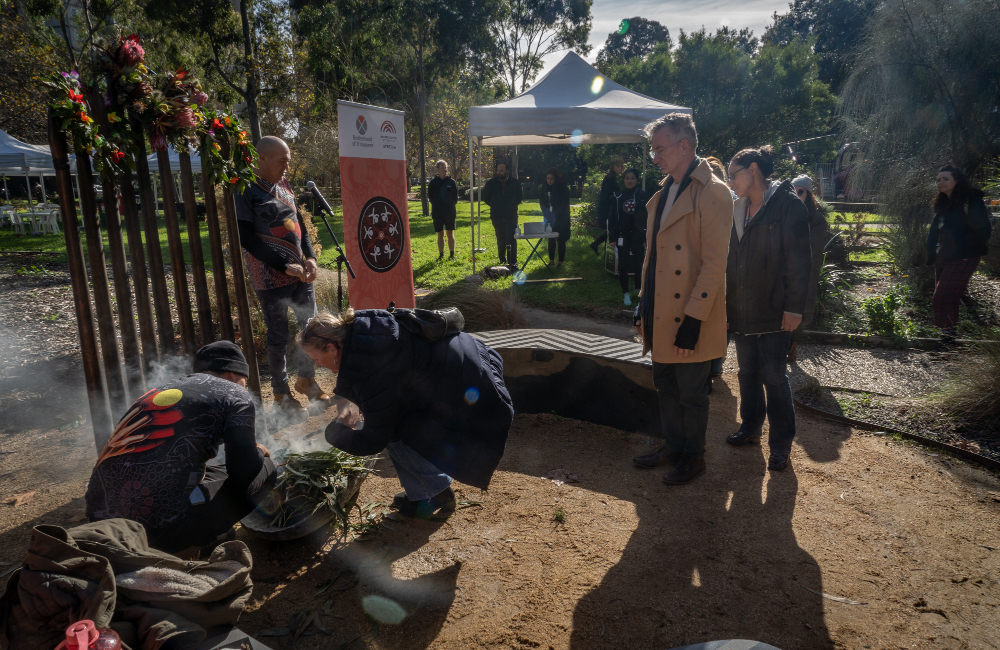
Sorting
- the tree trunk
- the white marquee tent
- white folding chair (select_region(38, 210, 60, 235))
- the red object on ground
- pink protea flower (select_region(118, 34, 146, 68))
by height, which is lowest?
the red object on ground

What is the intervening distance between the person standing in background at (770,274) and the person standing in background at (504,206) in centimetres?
736

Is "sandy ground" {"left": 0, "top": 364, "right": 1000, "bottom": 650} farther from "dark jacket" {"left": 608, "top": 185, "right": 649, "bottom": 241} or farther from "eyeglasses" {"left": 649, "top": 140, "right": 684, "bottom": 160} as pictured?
"dark jacket" {"left": 608, "top": 185, "right": 649, "bottom": 241}

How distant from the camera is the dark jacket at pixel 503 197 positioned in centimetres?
1126

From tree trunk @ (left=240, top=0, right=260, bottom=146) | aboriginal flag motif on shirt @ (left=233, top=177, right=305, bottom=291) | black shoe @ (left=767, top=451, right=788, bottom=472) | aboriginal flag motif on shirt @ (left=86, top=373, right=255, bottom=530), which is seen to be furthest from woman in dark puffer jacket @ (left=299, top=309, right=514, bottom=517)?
tree trunk @ (left=240, top=0, right=260, bottom=146)

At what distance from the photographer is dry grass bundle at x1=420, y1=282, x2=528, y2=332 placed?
7.00 metres

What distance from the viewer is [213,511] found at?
2578mm

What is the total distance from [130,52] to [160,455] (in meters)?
2.48

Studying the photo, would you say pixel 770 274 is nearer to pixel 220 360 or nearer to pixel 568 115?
pixel 220 360

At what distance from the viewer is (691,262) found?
3387 millimetres

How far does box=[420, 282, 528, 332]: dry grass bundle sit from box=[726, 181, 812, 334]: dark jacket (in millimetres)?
3499

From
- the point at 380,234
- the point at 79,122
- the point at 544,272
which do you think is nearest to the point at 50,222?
the point at 544,272

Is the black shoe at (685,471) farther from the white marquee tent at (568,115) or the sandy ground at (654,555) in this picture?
the white marquee tent at (568,115)

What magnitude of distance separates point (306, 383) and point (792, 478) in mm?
3258

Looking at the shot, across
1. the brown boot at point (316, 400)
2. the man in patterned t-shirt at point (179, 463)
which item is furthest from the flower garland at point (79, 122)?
the brown boot at point (316, 400)
